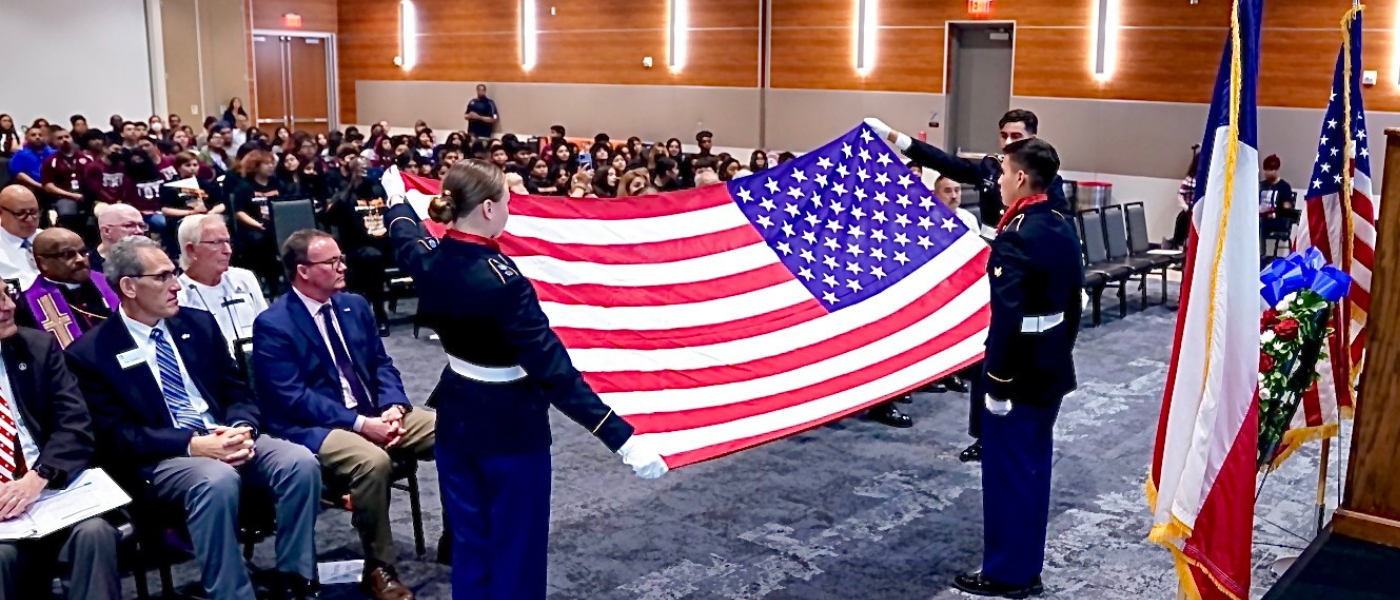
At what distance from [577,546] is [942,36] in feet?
34.7

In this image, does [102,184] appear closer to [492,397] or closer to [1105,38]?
[492,397]

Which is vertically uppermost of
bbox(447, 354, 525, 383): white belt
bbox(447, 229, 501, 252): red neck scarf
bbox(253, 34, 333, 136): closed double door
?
bbox(253, 34, 333, 136): closed double door

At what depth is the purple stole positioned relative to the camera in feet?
15.0

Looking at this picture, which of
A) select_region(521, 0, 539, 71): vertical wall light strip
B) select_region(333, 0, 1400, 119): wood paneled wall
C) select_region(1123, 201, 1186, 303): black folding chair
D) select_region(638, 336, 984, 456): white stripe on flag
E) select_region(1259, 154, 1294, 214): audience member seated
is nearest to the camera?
select_region(638, 336, 984, 456): white stripe on flag

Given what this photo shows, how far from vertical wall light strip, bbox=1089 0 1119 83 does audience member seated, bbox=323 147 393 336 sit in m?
7.60

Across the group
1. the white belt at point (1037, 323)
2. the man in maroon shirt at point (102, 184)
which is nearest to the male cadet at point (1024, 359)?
the white belt at point (1037, 323)

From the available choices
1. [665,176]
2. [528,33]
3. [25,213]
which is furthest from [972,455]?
[528,33]

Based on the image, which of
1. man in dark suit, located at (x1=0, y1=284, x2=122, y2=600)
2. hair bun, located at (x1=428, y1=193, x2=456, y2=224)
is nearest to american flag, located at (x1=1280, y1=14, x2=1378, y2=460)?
hair bun, located at (x1=428, y1=193, x2=456, y2=224)

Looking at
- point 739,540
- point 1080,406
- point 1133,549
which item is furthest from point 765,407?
point 1080,406

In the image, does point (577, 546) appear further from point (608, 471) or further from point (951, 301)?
point (951, 301)

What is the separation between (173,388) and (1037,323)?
279 centimetres

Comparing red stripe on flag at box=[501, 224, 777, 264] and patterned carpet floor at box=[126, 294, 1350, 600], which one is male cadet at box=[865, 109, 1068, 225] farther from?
patterned carpet floor at box=[126, 294, 1350, 600]

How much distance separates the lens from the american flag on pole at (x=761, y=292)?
483 centimetres

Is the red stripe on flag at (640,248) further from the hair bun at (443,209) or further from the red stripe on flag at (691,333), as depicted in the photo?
the hair bun at (443,209)
